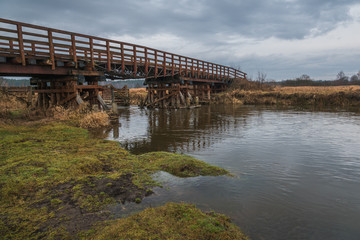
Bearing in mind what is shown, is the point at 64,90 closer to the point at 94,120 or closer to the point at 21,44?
the point at 94,120

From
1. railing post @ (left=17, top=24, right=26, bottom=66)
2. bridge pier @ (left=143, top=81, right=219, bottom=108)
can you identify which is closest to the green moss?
railing post @ (left=17, top=24, right=26, bottom=66)

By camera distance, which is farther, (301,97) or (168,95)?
(301,97)

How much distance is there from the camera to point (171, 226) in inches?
140

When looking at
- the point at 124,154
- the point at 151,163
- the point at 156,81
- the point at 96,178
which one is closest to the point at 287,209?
the point at 151,163

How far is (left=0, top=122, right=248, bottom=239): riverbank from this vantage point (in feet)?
11.8

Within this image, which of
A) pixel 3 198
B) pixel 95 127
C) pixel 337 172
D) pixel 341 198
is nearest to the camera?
pixel 3 198

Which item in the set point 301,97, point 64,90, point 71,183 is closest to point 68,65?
point 64,90

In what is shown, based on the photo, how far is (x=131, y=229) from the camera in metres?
3.41

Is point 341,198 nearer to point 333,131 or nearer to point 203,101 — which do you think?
point 333,131

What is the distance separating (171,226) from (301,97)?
1246 inches

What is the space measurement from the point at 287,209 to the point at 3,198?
17.5ft

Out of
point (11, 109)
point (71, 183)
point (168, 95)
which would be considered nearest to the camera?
point (71, 183)

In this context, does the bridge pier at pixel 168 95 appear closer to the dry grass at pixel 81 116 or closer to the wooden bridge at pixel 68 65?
the wooden bridge at pixel 68 65

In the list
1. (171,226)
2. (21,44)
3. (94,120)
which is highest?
(21,44)
